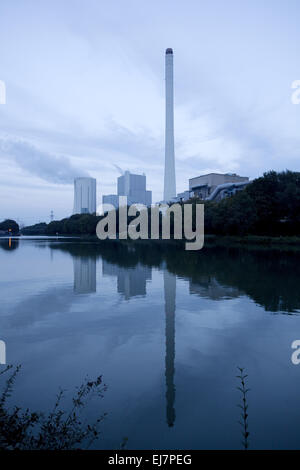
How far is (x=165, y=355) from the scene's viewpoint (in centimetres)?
539

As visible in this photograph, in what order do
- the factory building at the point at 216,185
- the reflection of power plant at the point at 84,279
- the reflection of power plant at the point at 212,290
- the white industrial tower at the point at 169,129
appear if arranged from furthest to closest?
the white industrial tower at the point at 169,129, the factory building at the point at 216,185, the reflection of power plant at the point at 84,279, the reflection of power plant at the point at 212,290

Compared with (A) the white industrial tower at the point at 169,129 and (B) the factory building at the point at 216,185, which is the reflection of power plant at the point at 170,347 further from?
(A) the white industrial tower at the point at 169,129

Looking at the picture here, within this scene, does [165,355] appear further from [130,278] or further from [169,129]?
[169,129]

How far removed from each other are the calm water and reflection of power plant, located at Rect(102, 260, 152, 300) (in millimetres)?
103

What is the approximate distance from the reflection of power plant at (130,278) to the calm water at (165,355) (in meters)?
0.10

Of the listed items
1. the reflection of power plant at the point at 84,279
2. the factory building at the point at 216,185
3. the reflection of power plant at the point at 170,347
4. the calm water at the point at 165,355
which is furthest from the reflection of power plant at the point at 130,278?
the factory building at the point at 216,185

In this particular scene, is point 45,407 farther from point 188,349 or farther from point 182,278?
point 182,278

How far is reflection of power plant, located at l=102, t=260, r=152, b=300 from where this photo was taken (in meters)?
10.6

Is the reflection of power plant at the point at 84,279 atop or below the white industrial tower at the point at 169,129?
below

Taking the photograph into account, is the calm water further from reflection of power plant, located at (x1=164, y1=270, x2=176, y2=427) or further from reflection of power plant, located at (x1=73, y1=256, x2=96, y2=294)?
reflection of power plant, located at (x1=73, y1=256, x2=96, y2=294)

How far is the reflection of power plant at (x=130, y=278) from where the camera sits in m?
10.6

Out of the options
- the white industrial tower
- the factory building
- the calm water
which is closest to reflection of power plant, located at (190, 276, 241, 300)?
the calm water

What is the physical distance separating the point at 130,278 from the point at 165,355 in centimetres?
784
